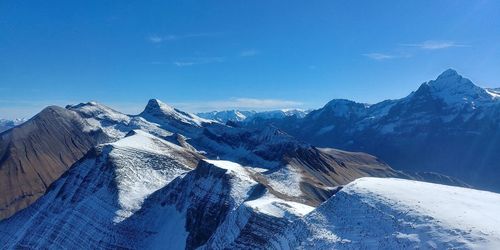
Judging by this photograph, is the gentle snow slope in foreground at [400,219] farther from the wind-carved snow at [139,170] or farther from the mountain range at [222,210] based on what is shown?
the wind-carved snow at [139,170]

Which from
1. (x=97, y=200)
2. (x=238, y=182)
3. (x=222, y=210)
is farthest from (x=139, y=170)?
(x=222, y=210)

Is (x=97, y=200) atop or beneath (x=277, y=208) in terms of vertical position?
beneath

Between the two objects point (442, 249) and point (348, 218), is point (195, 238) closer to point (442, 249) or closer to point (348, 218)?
point (348, 218)

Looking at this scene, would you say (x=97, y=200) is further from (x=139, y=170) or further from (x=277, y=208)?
(x=277, y=208)

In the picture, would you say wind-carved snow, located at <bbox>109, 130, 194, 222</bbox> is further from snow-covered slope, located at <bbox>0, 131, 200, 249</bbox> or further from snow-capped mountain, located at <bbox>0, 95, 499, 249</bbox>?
snow-capped mountain, located at <bbox>0, 95, 499, 249</bbox>

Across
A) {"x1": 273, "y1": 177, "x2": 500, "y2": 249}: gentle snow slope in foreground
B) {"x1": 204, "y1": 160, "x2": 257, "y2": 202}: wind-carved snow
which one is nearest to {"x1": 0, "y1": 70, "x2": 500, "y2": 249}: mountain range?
{"x1": 273, "y1": 177, "x2": 500, "y2": 249}: gentle snow slope in foreground

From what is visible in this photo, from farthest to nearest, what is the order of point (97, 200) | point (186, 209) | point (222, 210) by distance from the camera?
point (97, 200), point (186, 209), point (222, 210)

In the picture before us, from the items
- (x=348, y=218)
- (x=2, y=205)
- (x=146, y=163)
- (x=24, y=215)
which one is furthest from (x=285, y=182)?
(x=2, y=205)
